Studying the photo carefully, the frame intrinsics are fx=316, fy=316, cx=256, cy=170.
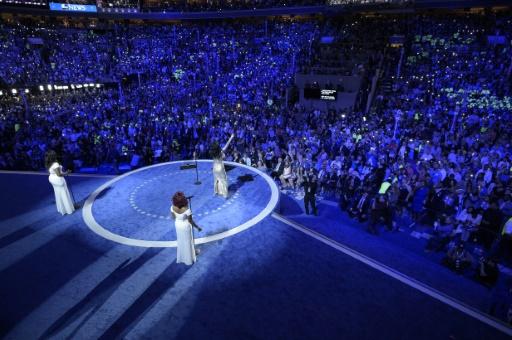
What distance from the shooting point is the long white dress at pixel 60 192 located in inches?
308

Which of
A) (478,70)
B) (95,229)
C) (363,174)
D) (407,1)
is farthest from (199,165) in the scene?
(407,1)

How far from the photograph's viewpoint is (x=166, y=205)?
8891mm

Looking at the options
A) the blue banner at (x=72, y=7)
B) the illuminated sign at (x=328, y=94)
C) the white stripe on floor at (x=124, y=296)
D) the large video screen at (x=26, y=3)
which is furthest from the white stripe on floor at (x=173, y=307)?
the large video screen at (x=26, y=3)

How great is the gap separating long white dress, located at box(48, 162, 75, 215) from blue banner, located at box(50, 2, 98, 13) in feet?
111

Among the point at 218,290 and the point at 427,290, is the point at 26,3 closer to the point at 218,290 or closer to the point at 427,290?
the point at 218,290

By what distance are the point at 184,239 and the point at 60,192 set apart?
4.22 meters

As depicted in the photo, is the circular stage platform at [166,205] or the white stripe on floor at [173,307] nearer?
the white stripe on floor at [173,307]

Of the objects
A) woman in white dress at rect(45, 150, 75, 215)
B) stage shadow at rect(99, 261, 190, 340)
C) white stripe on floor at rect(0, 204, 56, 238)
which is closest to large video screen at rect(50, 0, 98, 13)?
white stripe on floor at rect(0, 204, 56, 238)

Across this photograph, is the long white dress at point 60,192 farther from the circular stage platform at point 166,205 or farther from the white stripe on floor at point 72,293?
the white stripe on floor at point 72,293

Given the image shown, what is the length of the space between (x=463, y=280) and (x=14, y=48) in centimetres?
3563

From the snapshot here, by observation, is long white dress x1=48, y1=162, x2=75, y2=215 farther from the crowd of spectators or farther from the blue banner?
the blue banner

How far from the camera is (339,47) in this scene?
24.9m

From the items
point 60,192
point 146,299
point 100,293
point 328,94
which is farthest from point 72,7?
point 146,299

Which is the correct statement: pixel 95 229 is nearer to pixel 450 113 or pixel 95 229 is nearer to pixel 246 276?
pixel 246 276
